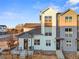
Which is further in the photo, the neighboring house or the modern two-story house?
the neighboring house

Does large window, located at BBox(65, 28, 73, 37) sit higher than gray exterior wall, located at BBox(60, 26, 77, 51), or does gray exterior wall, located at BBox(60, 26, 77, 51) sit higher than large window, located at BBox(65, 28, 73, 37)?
large window, located at BBox(65, 28, 73, 37)

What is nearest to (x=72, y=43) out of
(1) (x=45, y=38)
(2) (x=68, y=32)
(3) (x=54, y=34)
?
(2) (x=68, y=32)

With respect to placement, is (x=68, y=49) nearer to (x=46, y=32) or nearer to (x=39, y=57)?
(x=46, y=32)

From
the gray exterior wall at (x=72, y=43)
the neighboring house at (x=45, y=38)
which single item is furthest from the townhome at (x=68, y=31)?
the neighboring house at (x=45, y=38)

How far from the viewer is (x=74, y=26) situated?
3203 centimetres

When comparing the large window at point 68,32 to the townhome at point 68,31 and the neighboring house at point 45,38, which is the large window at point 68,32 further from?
the neighboring house at point 45,38

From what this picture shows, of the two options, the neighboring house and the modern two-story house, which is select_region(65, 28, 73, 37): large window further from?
the neighboring house

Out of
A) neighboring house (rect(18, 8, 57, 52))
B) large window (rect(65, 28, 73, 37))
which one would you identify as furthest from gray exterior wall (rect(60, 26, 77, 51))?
neighboring house (rect(18, 8, 57, 52))

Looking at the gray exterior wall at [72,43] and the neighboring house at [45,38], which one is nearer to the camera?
the gray exterior wall at [72,43]

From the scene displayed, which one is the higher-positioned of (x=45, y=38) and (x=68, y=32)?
(x=68, y=32)

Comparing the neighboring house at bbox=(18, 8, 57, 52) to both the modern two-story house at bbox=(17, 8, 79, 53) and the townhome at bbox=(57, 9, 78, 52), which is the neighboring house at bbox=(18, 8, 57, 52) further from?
the townhome at bbox=(57, 9, 78, 52)

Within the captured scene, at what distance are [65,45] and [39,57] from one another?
719cm

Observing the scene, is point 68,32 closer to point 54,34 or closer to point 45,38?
point 54,34

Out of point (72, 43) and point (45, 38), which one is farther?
point (45, 38)
